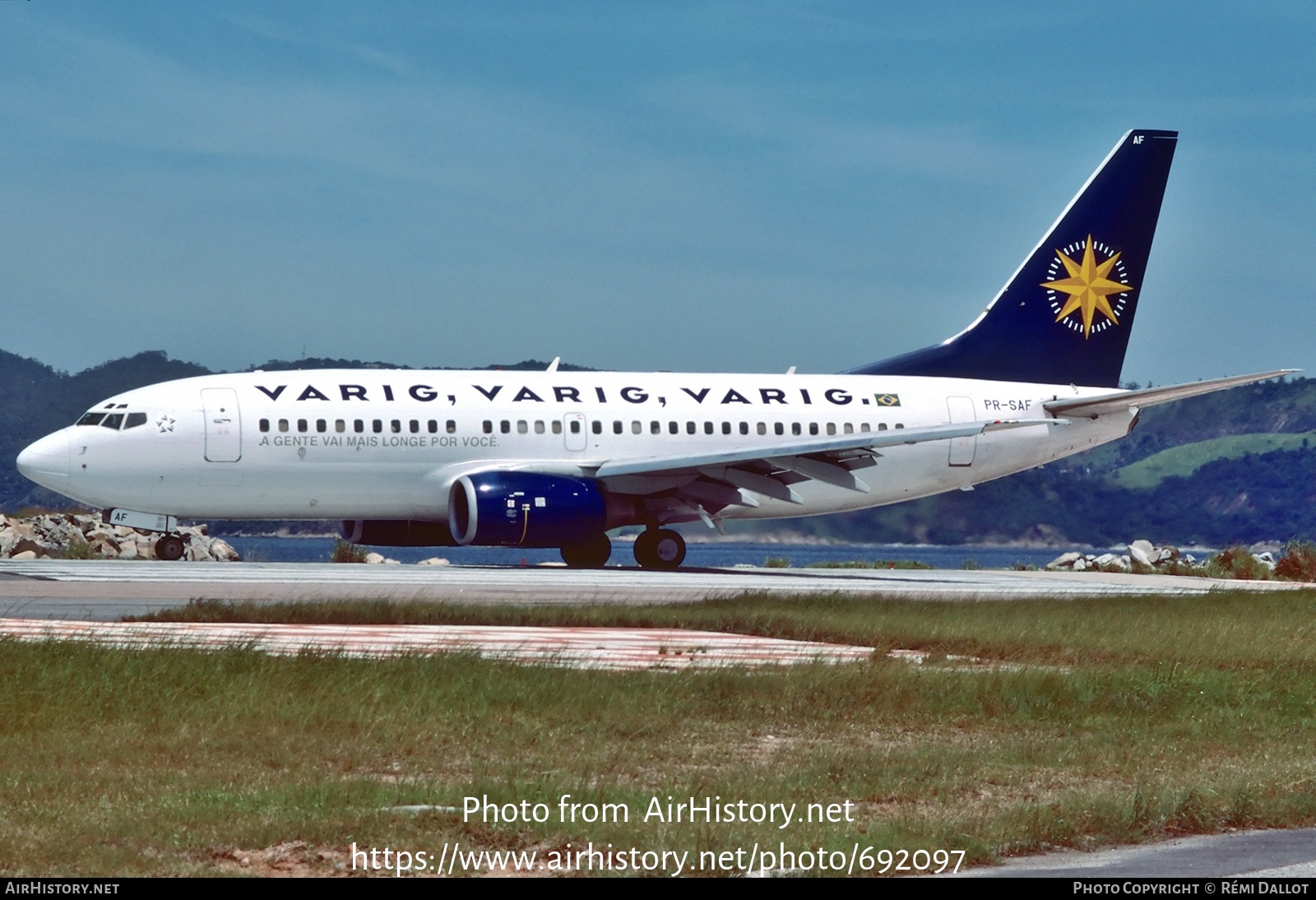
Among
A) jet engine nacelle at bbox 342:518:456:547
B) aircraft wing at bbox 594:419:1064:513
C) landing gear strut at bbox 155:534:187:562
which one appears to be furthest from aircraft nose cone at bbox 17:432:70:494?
aircraft wing at bbox 594:419:1064:513

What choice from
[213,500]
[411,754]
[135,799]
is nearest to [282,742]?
[411,754]

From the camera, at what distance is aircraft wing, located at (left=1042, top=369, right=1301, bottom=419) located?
107 ft

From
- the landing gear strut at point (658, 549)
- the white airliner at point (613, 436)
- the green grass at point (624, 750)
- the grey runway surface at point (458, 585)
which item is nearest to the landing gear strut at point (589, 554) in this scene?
the white airliner at point (613, 436)

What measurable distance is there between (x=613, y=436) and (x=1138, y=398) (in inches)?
446

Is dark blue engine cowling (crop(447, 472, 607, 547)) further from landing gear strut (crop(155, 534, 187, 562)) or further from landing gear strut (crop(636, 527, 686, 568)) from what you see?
landing gear strut (crop(155, 534, 187, 562))

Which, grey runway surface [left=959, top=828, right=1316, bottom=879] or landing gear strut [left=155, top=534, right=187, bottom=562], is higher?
landing gear strut [left=155, top=534, right=187, bottom=562]

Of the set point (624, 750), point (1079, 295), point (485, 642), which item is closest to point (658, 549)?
point (1079, 295)

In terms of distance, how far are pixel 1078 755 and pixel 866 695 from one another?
97.1 inches

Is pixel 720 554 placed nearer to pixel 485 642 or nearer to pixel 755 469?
pixel 755 469

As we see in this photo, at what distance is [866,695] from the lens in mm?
13875

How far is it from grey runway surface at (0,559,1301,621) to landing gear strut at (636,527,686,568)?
0.69 metres

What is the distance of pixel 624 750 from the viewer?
11258 mm
